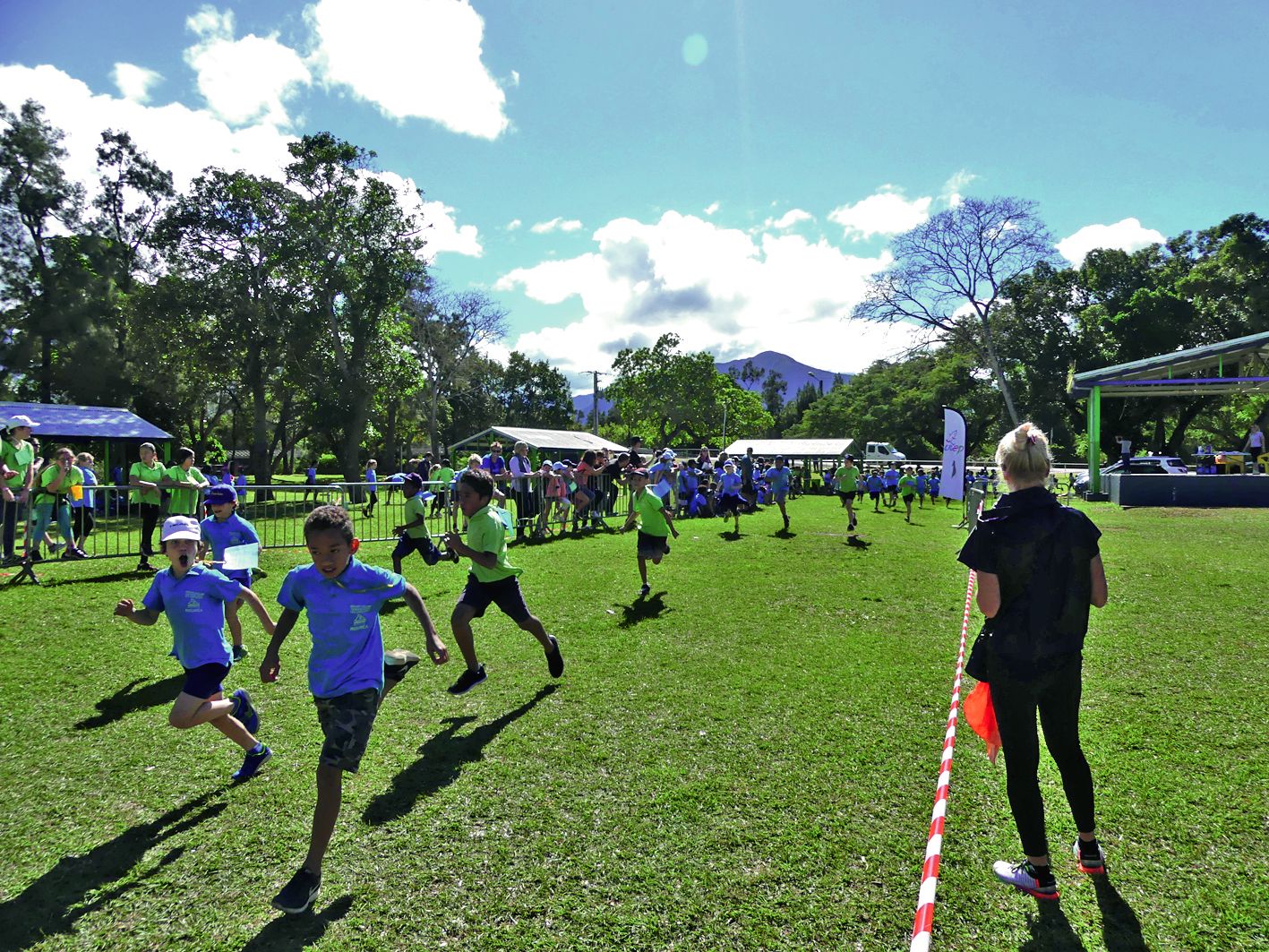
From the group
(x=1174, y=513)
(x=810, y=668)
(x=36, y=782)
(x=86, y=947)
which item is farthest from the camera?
(x=1174, y=513)

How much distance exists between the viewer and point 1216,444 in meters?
53.4

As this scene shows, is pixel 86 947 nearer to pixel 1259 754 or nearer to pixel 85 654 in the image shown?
pixel 85 654

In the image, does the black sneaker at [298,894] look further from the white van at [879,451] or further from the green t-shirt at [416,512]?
the white van at [879,451]

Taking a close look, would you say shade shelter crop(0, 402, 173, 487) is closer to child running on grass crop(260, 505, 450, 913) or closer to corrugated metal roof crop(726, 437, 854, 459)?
child running on grass crop(260, 505, 450, 913)

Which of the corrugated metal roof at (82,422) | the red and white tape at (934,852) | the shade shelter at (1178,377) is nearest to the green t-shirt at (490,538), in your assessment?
the red and white tape at (934,852)

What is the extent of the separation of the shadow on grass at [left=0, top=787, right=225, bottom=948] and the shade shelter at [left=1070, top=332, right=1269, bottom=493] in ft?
91.6

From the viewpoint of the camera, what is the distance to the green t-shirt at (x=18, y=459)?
10000 millimetres

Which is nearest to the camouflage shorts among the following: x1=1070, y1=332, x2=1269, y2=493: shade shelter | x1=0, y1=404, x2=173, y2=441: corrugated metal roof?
x1=1070, y1=332, x2=1269, y2=493: shade shelter

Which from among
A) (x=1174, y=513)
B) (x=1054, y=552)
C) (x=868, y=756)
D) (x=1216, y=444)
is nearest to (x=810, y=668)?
(x=868, y=756)

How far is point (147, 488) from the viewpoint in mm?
10188

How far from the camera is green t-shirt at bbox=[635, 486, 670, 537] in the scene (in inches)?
350

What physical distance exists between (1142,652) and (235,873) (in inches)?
300

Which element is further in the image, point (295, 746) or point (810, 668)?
point (810, 668)

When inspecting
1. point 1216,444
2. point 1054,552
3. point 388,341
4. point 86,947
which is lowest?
point 86,947
